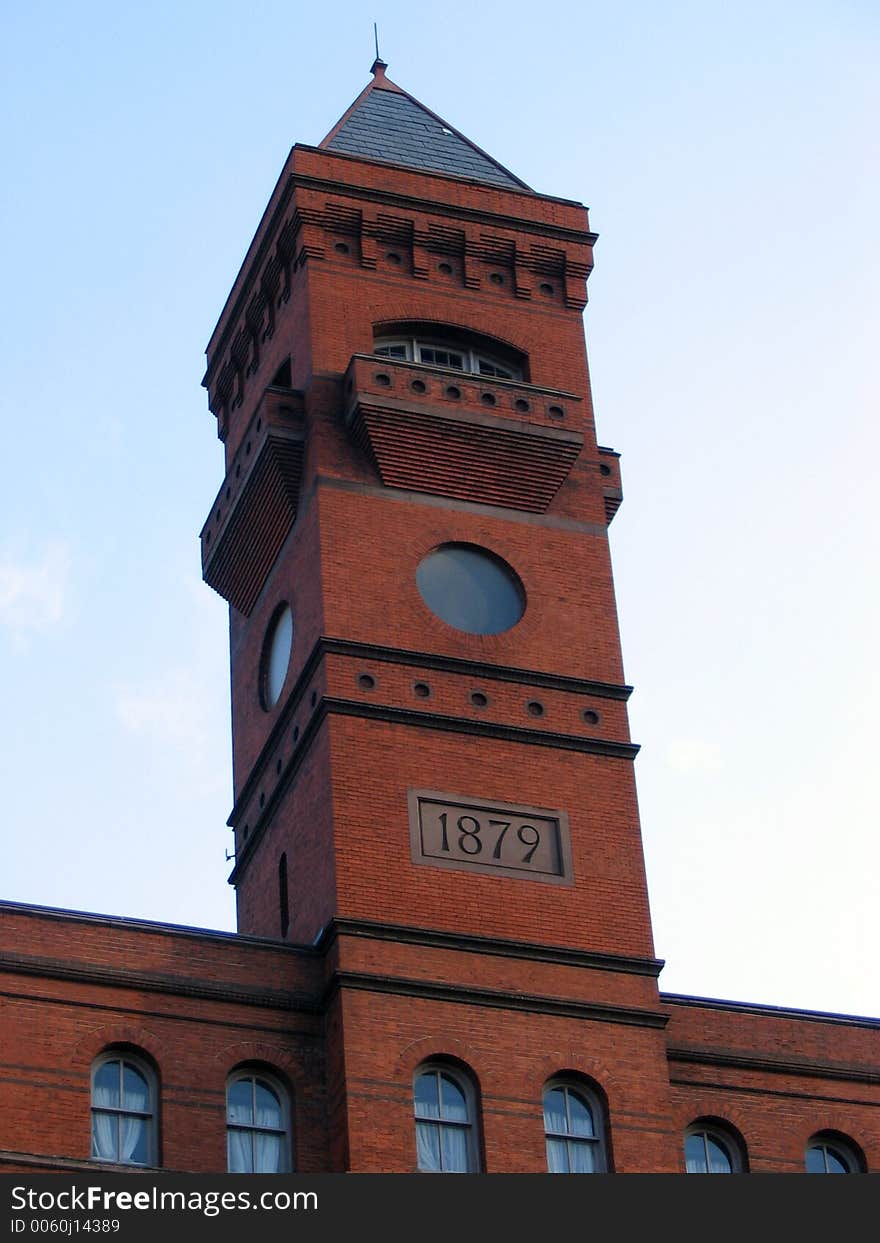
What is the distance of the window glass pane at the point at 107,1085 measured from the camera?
35.3 meters

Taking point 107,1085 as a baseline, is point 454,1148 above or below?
below

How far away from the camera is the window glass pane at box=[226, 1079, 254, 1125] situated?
35750 mm

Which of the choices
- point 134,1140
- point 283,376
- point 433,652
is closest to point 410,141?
point 283,376

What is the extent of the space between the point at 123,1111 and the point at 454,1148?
4428 mm

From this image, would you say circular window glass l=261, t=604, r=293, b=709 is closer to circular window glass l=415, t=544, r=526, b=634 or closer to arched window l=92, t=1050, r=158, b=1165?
circular window glass l=415, t=544, r=526, b=634

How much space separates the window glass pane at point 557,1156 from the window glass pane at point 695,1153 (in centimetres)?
216

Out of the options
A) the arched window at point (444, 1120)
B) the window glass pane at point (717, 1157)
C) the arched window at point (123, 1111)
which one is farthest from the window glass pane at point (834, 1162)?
the arched window at point (123, 1111)

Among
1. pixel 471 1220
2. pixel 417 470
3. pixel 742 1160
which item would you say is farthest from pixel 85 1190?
pixel 417 470

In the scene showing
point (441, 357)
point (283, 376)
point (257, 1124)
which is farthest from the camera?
point (283, 376)

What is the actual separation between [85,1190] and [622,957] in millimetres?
10041

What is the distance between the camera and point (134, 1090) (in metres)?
35.6

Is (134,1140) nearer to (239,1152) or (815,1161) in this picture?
(239,1152)

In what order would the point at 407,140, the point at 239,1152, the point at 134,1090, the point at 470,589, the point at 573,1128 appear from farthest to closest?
the point at 407,140, the point at 470,589, the point at 573,1128, the point at 134,1090, the point at 239,1152

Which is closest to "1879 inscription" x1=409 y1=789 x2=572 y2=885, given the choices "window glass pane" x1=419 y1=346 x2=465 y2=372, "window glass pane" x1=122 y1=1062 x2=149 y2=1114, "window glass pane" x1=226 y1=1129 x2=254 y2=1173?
"window glass pane" x1=226 y1=1129 x2=254 y2=1173
